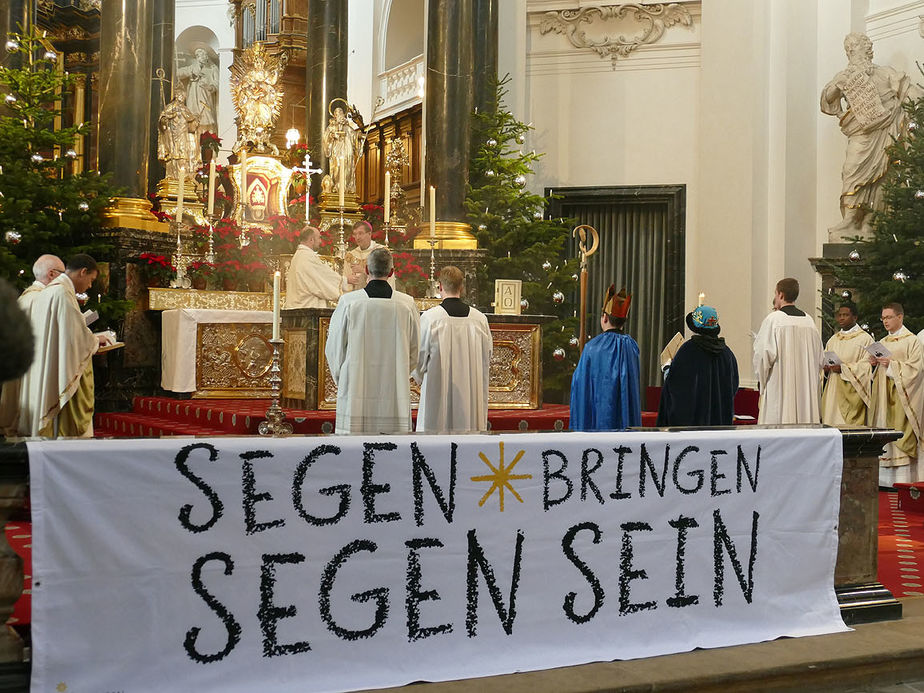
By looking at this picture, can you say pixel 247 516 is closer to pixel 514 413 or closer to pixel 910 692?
pixel 910 692

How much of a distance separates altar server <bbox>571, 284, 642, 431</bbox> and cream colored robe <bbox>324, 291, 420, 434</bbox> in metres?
1.13

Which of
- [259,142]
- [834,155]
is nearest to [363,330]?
[259,142]

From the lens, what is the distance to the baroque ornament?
15.5 m

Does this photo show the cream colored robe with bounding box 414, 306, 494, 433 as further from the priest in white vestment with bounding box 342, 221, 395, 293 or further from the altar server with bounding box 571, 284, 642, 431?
the priest in white vestment with bounding box 342, 221, 395, 293

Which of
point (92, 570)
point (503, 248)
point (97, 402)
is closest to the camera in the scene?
point (92, 570)

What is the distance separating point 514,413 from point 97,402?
4.52m

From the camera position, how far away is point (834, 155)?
575 inches

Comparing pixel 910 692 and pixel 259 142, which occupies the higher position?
pixel 259 142

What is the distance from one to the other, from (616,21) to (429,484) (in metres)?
13.0

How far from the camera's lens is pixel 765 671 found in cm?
427

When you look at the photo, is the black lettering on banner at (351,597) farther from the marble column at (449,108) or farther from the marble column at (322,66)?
the marble column at (322,66)

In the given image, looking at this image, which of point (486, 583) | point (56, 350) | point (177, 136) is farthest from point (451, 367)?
point (177, 136)

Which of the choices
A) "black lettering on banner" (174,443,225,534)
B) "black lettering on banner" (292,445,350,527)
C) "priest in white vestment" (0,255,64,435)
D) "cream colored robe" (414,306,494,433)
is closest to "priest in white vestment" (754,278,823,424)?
"cream colored robe" (414,306,494,433)

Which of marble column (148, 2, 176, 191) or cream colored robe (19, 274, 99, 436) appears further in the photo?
marble column (148, 2, 176, 191)
